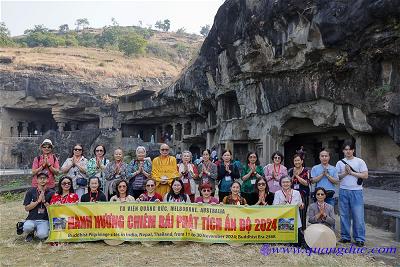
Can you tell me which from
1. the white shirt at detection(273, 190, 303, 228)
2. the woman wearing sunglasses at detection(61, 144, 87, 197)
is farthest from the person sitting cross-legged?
the white shirt at detection(273, 190, 303, 228)

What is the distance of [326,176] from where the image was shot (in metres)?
6.25

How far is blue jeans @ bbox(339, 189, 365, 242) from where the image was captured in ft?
19.6

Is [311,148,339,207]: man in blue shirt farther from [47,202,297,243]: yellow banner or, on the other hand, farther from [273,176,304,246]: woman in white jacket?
[47,202,297,243]: yellow banner

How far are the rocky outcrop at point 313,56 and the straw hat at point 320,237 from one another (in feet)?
25.5

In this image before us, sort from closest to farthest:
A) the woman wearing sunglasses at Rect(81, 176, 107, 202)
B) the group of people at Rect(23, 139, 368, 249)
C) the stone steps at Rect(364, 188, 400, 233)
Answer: the group of people at Rect(23, 139, 368, 249), the woman wearing sunglasses at Rect(81, 176, 107, 202), the stone steps at Rect(364, 188, 400, 233)

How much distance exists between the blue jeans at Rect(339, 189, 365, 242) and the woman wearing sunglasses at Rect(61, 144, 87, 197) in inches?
182

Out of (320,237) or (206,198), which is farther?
(206,198)

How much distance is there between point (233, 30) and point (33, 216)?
48.3 feet

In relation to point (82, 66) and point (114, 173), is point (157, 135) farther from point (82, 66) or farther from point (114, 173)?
point (114, 173)

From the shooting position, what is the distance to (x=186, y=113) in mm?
30438

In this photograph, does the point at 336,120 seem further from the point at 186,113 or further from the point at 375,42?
the point at 186,113

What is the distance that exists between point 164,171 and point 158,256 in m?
1.86

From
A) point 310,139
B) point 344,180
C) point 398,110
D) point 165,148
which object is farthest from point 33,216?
point 310,139

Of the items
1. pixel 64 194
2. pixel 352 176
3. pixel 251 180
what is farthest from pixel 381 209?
pixel 64 194
